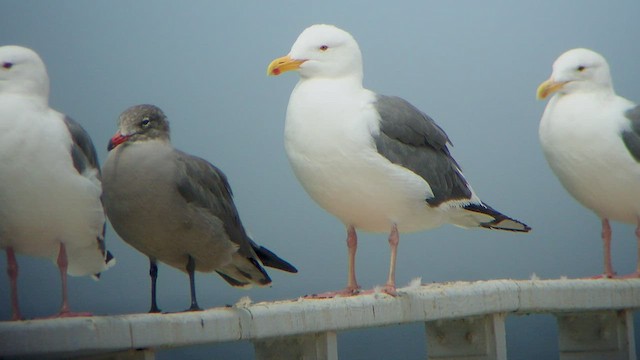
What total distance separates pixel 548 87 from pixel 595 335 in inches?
47.2

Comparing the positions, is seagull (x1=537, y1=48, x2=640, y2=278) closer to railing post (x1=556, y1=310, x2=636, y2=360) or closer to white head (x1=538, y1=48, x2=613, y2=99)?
white head (x1=538, y1=48, x2=613, y2=99)

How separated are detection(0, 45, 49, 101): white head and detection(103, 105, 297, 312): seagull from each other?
30 cm

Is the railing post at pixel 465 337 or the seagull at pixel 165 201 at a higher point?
the seagull at pixel 165 201

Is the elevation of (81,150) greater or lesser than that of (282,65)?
lesser

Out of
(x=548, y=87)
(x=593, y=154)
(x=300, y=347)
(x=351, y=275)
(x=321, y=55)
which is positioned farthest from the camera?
(x=548, y=87)

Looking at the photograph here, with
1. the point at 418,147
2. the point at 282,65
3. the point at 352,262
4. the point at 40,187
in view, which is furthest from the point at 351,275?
the point at 40,187

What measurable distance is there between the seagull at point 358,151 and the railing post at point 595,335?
3.01 feet

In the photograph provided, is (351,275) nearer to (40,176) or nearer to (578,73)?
(40,176)

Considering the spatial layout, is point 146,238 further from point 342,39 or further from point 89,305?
point 342,39

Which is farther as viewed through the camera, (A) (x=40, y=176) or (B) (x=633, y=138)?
(B) (x=633, y=138)

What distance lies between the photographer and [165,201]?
376cm

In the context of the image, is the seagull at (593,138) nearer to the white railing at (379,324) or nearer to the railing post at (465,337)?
the white railing at (379,324)

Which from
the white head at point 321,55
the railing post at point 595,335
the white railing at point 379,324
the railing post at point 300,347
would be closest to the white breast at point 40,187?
the white railing at point 379,324

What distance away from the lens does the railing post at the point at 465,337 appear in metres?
4.49
